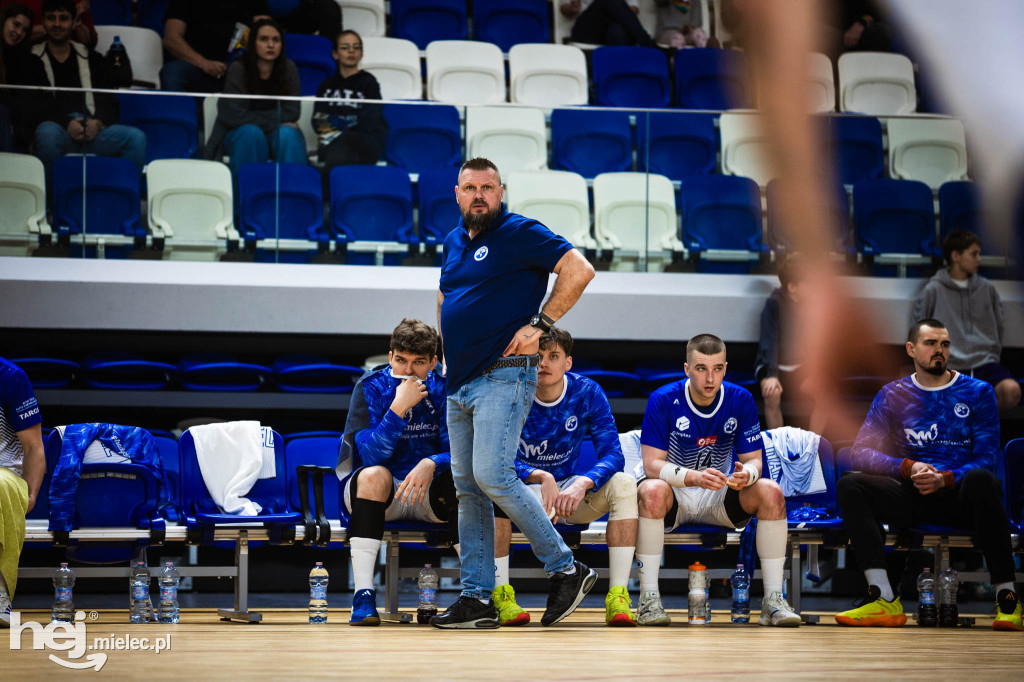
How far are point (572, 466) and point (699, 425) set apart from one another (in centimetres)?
50

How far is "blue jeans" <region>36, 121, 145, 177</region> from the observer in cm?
586

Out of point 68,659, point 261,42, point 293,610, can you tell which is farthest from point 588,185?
point 68,659

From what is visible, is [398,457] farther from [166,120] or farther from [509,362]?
[166,120]

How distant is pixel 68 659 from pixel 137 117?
14.6ft

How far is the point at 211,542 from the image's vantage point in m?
4.21

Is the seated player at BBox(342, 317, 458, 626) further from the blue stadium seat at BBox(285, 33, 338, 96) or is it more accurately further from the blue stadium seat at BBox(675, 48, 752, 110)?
the blue stadium seat at BBox(675, 48, 752, 110)

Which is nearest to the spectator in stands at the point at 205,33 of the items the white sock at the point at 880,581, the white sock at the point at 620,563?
the white sock at the point at 620,563

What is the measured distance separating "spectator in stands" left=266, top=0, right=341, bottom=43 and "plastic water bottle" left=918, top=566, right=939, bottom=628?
5520 millimetres

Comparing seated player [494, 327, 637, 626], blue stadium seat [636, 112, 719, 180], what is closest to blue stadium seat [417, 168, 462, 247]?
blue stadium seat [636, 112, 719, 180]

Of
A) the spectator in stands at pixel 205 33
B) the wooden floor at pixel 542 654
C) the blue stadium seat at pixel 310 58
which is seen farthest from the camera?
the blue stadium seat at pixel 310 58

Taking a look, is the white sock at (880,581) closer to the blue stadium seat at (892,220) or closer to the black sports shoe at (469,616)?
the black sports shoe at (469,616)

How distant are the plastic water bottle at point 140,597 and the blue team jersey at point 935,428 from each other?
280cm

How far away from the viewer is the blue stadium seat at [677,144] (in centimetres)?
648

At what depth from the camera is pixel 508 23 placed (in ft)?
28.1
